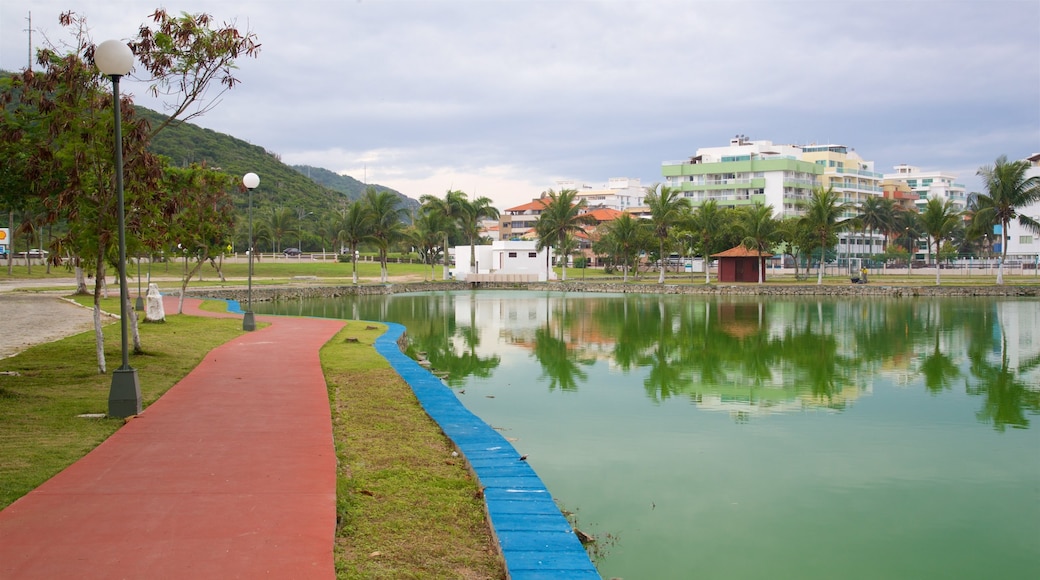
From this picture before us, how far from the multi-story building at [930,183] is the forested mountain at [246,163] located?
307 feet

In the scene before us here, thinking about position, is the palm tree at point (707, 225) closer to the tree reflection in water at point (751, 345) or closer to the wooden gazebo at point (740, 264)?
the wooden gazebo at point (740, 264)

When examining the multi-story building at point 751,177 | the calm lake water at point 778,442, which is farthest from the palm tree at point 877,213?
the calm lake water at point 778,442

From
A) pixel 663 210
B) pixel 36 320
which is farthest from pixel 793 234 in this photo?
pixel 36 320

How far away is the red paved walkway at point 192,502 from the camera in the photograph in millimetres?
5301

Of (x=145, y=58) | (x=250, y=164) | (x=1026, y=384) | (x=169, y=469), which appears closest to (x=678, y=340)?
(x=1026, y=384)

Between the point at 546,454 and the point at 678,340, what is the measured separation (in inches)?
577

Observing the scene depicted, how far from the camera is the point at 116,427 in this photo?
9.23 metres

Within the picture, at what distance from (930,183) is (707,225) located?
310 ft

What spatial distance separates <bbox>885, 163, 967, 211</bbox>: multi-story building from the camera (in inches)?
5172

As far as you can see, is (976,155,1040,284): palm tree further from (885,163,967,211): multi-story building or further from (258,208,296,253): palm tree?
(885,163,967,211): multi-story building

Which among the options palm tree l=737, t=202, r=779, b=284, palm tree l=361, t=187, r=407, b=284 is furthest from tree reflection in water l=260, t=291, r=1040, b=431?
palm tree l=361, t=187, r=407, b=284

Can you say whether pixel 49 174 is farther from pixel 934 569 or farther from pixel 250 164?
pixel 250 164

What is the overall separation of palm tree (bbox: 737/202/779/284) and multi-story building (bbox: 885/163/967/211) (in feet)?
264

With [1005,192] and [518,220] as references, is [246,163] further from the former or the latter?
[1005,192]
